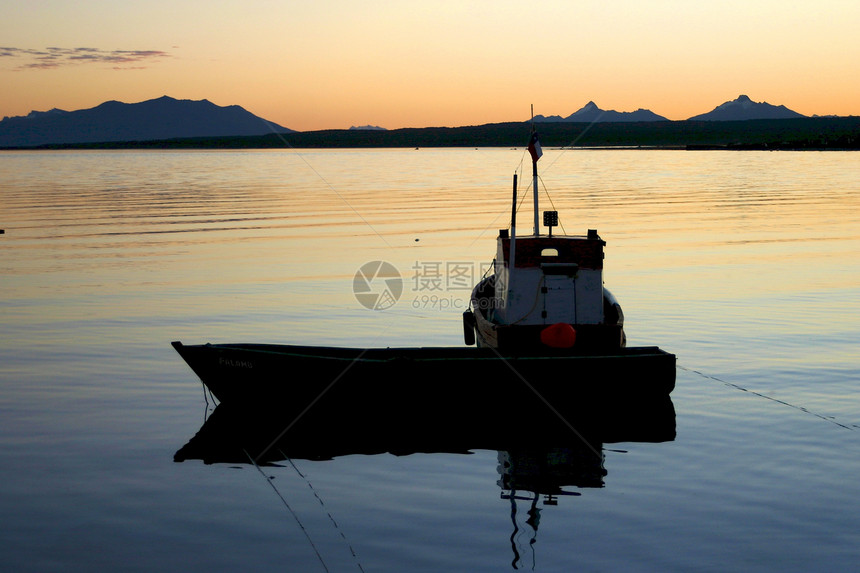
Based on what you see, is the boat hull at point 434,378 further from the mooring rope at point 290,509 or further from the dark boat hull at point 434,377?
the mooring rope at point 290,509

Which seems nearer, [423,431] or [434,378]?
[423,431]

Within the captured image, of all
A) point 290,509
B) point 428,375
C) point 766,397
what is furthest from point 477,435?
point 766,397

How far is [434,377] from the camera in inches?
708

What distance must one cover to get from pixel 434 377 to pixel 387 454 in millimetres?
2470

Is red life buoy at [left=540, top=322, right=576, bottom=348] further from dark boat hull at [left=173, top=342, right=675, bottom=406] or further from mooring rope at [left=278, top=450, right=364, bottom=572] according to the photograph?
mooring rope at [left=278, top=450, right=364, bottom=572]

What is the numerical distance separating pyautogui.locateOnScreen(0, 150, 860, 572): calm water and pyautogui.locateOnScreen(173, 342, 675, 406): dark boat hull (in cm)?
85

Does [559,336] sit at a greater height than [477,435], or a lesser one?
greater

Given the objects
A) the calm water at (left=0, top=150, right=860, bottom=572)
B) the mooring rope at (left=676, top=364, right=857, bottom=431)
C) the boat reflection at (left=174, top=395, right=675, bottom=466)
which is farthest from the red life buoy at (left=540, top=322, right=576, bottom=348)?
the mooring rope at (left=676, top=364, right=857, bottom=431)

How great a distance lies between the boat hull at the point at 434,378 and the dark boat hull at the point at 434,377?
20mm

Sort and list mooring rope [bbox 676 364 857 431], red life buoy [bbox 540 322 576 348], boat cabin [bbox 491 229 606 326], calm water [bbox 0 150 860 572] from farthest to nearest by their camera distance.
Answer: boat cabin [bbox 491 229 606 326] → red life buoy [bbox 540 322 576 348] → mooring rope [bbox 676 364 857 431] → calm water [bbox 0 150 860 572]

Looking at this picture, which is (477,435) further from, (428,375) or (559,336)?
(559,336)

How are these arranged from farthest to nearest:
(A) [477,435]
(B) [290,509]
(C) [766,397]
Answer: (C) [766,397] → (A) [477,435] → (B) [290,509]

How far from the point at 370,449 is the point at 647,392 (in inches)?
230

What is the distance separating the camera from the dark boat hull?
1800 cm
